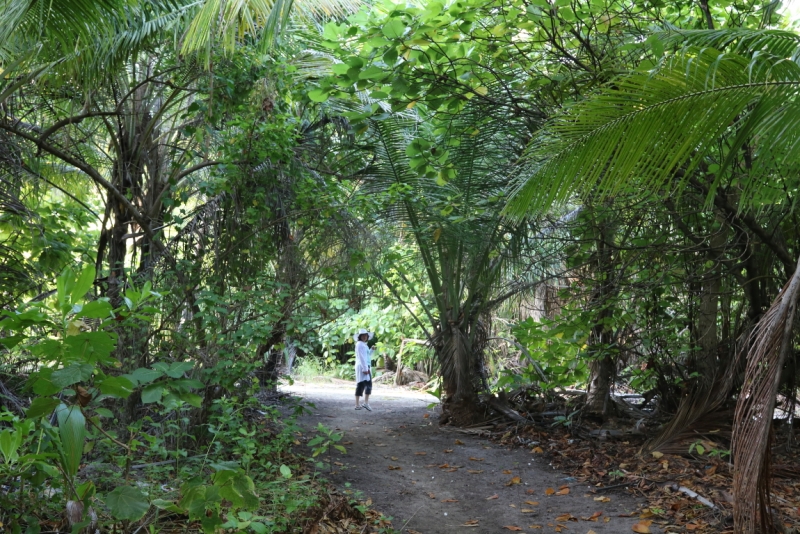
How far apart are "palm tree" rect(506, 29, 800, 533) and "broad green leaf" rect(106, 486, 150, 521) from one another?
2.35 metres

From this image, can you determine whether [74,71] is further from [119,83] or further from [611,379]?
[611,379]

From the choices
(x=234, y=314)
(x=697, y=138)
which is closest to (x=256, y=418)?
(x=234, y=314)

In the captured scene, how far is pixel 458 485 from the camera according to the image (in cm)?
633

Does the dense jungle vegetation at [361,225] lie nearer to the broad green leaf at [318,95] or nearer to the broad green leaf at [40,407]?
the broad green leaf at [40,407]

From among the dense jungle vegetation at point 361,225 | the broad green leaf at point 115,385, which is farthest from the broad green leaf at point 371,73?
the broad green leaf at point 115,385

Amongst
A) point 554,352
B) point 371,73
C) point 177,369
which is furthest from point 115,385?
point 554,352

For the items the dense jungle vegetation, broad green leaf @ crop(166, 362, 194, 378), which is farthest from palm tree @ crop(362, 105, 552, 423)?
broad green leaf @ crop(166, 362, 194, 378)

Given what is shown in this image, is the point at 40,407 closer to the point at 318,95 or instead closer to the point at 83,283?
the point at 83,283

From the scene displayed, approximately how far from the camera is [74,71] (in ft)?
19.6

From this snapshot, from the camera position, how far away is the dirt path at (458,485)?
17.2 feet

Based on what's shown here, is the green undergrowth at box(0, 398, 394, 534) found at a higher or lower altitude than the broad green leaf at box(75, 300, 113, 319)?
lower

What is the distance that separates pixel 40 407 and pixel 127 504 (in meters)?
0.51

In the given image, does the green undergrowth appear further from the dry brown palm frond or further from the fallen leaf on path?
the dry brown palm frond

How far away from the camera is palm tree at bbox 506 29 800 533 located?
2.85 metres
